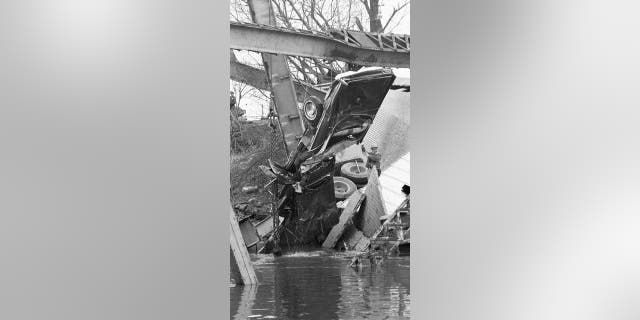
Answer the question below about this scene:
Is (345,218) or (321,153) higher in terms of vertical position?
(321,153)

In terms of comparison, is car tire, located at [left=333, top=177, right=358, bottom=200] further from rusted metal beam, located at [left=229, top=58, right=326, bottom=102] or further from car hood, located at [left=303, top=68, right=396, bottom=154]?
rusted metal beam, located at [left=229, top=58, right=326, bottom=102]

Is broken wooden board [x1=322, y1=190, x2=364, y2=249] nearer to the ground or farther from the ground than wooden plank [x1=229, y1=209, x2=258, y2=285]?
farther from the ground

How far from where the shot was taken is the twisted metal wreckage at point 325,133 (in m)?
6.26

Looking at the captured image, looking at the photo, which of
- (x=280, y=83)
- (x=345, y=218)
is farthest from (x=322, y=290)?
(x=280, y=83)

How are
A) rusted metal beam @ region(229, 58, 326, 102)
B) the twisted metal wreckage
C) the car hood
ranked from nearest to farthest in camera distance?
rusted metal beam @ region(229, 58, 326, 102) < the twisted metal wreckage < the car hood

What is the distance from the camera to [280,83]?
20.5 ft

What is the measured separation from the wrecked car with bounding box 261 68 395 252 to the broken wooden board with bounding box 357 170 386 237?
0.84 ft

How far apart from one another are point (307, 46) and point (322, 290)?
2.13m

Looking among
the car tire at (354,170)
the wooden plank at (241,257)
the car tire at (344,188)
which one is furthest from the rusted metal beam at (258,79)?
the wooden plank at (241,257)

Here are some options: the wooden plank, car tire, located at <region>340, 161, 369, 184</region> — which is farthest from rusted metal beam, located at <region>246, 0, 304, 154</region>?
the wooden plank

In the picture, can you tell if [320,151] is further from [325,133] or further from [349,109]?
[349,109]

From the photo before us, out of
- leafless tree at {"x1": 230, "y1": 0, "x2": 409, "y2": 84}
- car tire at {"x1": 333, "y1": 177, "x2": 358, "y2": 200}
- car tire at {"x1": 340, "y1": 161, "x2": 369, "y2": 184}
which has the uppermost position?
leafless tree at {"x1": 230, "y1": 0, "x2": 409, "y2": 84}

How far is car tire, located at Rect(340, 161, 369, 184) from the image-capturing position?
6.40 m
